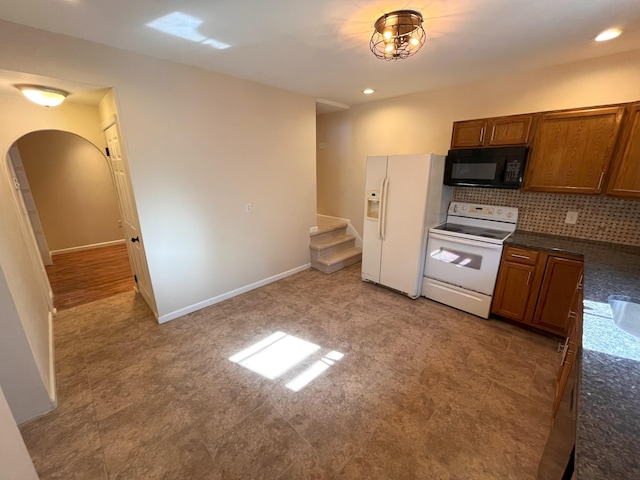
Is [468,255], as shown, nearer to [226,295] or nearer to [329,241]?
[329,241]

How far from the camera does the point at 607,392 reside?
2.78 ft

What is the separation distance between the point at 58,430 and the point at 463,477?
2498 mm

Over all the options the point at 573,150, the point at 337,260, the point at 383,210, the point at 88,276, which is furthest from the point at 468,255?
the point at 88,276

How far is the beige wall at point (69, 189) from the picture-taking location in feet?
15.1

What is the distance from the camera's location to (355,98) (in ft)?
12.4

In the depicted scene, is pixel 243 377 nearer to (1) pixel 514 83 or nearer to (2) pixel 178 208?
(2) pixel 178 208

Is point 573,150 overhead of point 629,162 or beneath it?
overhead

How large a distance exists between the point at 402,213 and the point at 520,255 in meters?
1.23

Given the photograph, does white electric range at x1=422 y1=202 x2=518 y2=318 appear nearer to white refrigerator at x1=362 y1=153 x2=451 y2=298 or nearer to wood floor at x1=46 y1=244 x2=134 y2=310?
white refrigerator at x1=362 y1=153 x2=451 y2=298

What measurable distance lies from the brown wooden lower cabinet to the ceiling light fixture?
14.3ft

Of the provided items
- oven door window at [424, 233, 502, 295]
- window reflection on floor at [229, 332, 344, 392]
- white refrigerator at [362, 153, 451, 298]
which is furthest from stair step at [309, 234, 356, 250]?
window reflection on floor at [229, 332, 344, 392]

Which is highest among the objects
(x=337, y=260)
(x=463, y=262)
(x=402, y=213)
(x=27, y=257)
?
(x=402, y=213)

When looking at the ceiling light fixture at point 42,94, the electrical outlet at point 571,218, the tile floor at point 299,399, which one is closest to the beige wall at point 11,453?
the tile floor at point 299,399

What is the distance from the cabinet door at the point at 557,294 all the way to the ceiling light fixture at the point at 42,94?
4.59m
